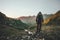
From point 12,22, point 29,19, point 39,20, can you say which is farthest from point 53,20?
point 12,22

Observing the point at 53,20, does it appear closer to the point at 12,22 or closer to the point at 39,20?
the point at 39,20

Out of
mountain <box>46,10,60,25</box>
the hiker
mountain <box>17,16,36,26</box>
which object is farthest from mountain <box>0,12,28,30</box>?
mountain <box>46,10,60,25</box>

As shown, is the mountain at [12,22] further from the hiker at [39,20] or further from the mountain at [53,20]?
the mountain at [53,20]

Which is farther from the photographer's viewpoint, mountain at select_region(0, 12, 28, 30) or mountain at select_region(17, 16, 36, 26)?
mountain at select_region(17, 16, 36, 26)

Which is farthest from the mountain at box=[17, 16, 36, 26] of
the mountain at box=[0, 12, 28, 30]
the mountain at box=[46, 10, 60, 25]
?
the mountain at box=[46, 10, 60, 25]

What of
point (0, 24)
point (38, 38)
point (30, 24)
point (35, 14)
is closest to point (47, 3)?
point (35, 14)

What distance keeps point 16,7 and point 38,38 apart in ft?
4.11

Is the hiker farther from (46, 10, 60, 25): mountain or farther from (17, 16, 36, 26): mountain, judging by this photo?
(46, 10, 60, 25): mountain

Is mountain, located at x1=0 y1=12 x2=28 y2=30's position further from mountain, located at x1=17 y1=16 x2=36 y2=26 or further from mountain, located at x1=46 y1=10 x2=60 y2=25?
mountain, located at x1=46 y1=10 x2=60 y2=25

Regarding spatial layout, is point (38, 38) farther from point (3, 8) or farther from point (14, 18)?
point (3, 8)

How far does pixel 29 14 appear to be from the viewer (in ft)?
16.7

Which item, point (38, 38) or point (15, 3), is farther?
point (15, 3)

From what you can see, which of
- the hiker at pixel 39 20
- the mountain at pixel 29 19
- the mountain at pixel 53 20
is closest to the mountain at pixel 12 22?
the mountain at pixel 29 19

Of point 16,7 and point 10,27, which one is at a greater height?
point 16,7
